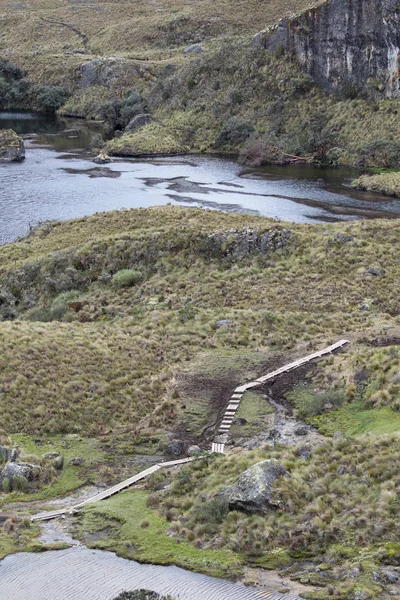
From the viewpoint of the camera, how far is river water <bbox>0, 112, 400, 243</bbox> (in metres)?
77.6

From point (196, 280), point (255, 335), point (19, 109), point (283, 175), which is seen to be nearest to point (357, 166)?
point (283, 175)

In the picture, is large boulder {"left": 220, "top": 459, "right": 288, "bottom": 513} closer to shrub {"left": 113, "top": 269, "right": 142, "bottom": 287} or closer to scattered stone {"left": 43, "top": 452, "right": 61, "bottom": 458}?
scattered stone {"left": 43, "top": 452, "right": 61, "bottom": 458}

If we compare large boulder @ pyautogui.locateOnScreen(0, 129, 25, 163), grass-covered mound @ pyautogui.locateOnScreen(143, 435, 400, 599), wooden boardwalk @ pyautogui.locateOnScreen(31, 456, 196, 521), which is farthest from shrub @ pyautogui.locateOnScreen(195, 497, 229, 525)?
large boulder @ pyautogui.locateOnScreen(0, 129, 25, 163)

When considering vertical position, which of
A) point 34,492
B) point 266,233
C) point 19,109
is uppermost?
point 19,109

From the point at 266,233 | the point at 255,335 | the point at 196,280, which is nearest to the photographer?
the point at 255,335

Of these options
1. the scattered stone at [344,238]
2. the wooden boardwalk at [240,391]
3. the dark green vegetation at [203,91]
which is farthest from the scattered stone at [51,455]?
the dark green vegetation at [203,91]

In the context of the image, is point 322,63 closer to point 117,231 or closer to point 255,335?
point 117,231

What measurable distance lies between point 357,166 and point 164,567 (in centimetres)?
8863

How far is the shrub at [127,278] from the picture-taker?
4831 cm

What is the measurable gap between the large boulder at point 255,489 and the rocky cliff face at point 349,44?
94.7 meters

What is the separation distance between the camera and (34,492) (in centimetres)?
2530

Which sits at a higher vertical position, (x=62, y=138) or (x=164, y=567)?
(x=62, y=138)

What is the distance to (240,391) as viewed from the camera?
104ft

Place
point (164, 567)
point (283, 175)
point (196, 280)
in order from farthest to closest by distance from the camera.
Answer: point (283, 175) → point (196, 280) → point (164, 567)
